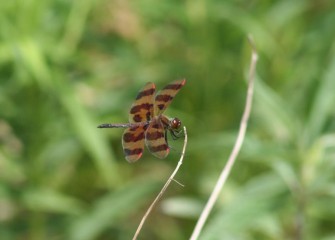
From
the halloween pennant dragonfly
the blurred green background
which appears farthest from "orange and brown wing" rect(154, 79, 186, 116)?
the blurred green background

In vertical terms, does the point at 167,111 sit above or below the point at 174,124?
above

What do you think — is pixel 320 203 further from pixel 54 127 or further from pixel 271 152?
pixel 54 127

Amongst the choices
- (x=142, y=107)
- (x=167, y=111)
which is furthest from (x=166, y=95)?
(x=167, y=111)

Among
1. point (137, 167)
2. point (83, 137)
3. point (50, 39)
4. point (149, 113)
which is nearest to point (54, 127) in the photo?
point (83, 137)

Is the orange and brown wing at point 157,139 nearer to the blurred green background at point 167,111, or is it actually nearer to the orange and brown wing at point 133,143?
the orange and brown wing at point 133,143

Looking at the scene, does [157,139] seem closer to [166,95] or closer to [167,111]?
[166,95]

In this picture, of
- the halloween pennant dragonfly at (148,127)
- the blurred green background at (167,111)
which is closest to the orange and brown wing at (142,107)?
the halloween pennant dragonfly at (148,127)

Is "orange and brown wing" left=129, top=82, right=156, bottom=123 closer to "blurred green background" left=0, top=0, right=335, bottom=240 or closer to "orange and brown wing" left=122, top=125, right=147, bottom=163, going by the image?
"orange and brown wing" left=122, top=125, right=147, bottom=163
